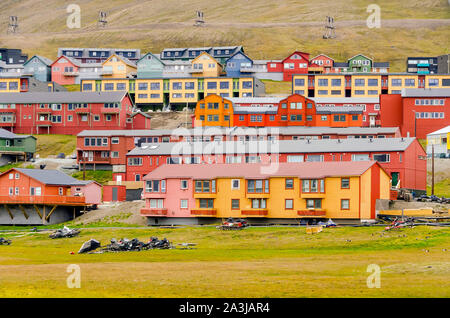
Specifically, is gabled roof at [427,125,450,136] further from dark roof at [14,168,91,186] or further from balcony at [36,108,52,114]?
balcony at [36,108,52,114]

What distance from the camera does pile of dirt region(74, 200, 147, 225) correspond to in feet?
295

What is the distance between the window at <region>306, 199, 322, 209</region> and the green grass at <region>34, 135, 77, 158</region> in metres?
65.7

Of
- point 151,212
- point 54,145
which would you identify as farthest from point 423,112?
point 151,212

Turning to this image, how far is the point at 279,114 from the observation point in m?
145

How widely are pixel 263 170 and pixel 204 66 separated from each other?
104102 mm

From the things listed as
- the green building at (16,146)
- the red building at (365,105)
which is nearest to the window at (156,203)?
the green building at (16,146)

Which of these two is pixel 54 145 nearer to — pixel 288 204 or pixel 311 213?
pixel 288 204

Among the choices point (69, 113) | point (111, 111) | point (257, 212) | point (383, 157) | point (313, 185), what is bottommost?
point (257, 212)

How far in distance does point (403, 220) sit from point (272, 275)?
1310 inches

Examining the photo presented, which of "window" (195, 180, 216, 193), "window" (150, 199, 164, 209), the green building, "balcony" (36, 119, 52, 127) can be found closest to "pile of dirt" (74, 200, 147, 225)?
"window" (150, 199, 164, 209)

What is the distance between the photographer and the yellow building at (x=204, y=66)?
622ft

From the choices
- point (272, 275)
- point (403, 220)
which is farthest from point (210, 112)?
point (272, 275)
